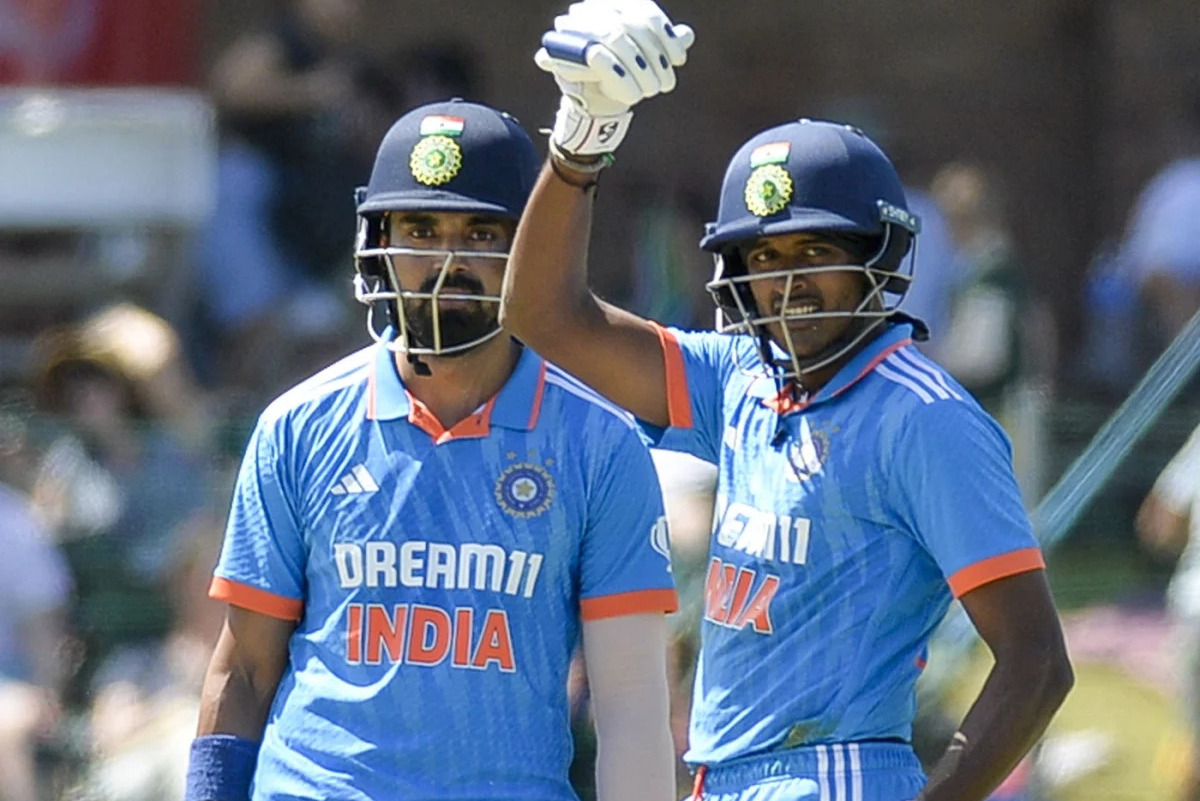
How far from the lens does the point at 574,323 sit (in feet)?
13.9

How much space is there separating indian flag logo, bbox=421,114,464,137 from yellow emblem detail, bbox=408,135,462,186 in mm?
23

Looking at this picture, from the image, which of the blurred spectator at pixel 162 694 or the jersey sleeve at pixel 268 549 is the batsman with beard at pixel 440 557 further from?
the blurred spectator at pixel 162 694

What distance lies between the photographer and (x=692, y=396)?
4.35m

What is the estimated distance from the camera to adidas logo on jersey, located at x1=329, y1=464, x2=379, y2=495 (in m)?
4.18

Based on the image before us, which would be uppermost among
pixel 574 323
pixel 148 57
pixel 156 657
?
pixel 574 323

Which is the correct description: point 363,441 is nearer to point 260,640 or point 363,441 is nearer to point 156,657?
point 260,640

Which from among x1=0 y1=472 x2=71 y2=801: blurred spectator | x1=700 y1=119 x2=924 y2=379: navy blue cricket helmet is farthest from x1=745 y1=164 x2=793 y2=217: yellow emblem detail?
x1=0 y1=472 x2=71 y2=801: blurred spectator

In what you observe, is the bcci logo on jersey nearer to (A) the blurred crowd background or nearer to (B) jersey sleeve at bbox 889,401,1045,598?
(B) jersey sleeve at bbox 889,401,1045,598

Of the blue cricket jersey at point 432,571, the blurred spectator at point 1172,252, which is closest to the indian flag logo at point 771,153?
the blue cricket jersey at point 432,571

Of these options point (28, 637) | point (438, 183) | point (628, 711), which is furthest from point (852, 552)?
point (28, 637)

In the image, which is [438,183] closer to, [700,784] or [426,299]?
[426,299]

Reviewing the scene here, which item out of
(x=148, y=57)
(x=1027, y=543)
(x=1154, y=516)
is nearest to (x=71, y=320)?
(x=148, y=57)

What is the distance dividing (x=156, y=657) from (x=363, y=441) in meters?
3.61

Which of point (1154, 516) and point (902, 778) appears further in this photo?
point (1154, 516)
